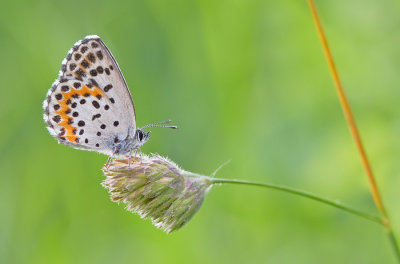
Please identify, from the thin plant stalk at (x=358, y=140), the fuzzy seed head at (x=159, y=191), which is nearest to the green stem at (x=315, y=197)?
the thin plant stalk at (x=358, y=140)

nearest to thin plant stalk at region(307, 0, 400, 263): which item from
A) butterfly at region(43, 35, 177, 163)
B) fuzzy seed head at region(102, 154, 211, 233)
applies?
fuzzy seed head at region(102, 154, 211, 233)

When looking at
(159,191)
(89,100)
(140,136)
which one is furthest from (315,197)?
(89,100)

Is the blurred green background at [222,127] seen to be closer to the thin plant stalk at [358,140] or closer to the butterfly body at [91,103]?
the butterfly body at [91,103]

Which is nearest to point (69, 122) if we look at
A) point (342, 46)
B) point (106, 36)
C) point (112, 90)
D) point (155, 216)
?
point (112, 90)

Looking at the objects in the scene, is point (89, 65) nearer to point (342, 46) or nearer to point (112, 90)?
point (112, 90)

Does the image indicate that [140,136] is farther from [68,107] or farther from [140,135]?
[68,107]

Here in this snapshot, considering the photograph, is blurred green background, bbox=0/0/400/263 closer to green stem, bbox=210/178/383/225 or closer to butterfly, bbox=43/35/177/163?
butterfly, bbox=43/35/177/163

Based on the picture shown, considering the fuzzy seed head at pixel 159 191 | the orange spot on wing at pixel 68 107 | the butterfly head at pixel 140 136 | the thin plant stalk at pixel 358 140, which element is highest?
the thin plant stalk at pixel 358 140
